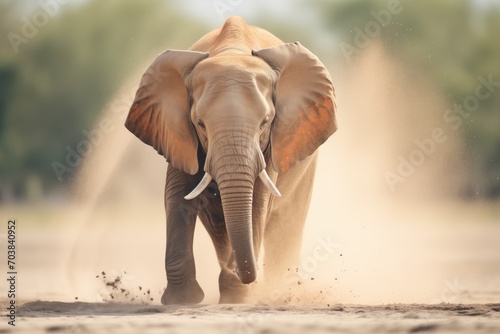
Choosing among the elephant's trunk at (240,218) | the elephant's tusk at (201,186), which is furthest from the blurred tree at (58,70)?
the elephant's trunk at (240,218)

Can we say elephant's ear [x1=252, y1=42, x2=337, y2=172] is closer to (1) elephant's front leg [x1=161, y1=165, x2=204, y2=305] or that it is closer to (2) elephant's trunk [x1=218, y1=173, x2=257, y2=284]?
(1) elephant's front leg [x1=161, y1=165, x2=204, y2=305]

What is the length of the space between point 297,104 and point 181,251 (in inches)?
67.1

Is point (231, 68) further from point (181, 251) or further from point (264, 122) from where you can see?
point (181, 251)

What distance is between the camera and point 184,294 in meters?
10.8

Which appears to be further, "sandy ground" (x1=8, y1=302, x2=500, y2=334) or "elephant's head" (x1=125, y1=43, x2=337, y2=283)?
"elephant's head" (x1=125, y1=43, x2=337, y2=283)

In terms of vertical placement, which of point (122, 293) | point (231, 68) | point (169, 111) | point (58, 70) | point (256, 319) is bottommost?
point (256, 319)

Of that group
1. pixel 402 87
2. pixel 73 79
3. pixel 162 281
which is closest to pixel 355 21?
pixel 73 79

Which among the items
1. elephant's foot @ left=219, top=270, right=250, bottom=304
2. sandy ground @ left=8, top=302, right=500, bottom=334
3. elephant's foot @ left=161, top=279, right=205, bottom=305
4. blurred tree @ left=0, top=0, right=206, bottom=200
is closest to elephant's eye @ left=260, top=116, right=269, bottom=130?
elephant's foot @ left=219, top=270, right=250, bottom=304

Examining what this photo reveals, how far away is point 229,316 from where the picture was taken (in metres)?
9.15

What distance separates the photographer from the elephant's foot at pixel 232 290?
10.9 metres

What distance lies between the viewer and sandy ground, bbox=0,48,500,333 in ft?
29.3

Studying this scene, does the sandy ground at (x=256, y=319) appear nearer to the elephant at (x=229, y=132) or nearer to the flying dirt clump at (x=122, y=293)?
the elephant at (x=229, y=132)

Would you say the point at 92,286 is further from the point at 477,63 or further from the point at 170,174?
the point at 477,63

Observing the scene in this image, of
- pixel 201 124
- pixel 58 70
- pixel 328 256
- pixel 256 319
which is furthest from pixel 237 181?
pixel 58 70
